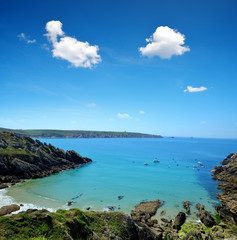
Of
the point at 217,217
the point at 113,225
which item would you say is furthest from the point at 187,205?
the point at 113,225

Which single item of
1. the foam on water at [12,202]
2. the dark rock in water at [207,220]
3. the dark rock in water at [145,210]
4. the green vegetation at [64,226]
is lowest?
the foam on water at [12,202]

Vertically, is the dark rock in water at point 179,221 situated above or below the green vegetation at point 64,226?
below

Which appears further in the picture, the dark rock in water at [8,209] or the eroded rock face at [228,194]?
the dark rock in water at [8,209]

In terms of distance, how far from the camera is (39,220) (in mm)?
15266

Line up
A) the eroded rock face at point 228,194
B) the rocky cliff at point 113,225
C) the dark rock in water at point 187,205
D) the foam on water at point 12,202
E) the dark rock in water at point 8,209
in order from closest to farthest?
the rocky cliff at point 113,225
the eroded rock face at point 228,194
the dark rock in water at point 8,209
the foam on water at point 12,202
the dark rock in water at point 187,205

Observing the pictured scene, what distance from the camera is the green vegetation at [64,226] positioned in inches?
541

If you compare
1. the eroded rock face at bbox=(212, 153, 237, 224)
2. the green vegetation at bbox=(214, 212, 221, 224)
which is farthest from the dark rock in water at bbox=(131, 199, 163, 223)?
the eroded rock face at bbox=(212, 153, 237, 224)

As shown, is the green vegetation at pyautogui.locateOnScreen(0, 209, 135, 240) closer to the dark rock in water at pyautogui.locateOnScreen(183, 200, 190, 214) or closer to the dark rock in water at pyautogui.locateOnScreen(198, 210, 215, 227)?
the dark rock in water at pyautogui.locateOnScreen(198, 210, 215, 227)

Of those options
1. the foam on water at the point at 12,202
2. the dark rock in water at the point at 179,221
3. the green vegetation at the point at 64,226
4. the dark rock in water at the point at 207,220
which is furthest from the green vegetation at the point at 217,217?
the foam on water at the point at 12,202

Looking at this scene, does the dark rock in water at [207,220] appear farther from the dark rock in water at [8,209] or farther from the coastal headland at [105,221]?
the dark rock in water at [8,209]

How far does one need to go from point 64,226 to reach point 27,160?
53801 mm

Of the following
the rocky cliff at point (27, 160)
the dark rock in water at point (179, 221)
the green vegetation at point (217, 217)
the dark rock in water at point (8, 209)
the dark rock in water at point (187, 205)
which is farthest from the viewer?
the rocky cliff at point (27, 160)

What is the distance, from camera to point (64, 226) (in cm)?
1616

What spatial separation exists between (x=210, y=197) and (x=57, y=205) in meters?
39.1
